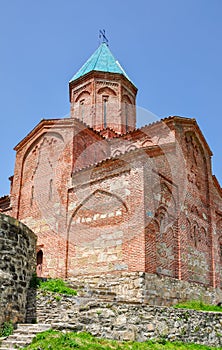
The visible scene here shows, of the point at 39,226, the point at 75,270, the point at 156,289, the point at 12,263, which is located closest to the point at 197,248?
the point at 156,289

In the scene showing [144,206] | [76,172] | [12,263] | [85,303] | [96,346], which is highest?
[76,172]

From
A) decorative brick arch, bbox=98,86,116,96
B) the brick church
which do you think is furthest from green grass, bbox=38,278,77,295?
decorative brick arch, bbox=98,86,116,96

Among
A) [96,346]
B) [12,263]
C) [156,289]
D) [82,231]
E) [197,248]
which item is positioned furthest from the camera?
[197,248]

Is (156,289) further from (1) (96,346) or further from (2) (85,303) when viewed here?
(1) (96,346)

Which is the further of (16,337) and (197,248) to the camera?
(197,248)

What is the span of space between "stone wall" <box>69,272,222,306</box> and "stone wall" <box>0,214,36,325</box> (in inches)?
66.2

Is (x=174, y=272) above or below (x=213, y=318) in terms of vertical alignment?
above

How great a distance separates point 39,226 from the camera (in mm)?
15320

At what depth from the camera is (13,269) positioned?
8.84 metres

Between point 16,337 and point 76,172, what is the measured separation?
7.90 m

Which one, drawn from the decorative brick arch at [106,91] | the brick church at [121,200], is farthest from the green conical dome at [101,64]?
the brick church at [121,200]

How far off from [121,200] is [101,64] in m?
11.5

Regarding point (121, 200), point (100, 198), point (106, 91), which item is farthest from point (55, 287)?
point (106, 91)

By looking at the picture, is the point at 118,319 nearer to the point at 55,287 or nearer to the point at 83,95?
the point at 55,287
